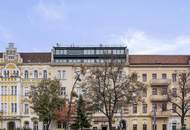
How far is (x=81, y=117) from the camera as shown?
80875 millimetres

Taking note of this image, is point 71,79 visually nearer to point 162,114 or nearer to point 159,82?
point 159,82

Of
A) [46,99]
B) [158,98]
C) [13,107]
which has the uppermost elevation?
[46,99]

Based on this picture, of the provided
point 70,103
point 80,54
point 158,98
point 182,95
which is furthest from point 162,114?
point 70,103

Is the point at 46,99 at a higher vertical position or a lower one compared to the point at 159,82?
lower

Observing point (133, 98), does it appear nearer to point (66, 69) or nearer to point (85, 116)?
point (85, 116)

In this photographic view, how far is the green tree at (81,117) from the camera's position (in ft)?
263

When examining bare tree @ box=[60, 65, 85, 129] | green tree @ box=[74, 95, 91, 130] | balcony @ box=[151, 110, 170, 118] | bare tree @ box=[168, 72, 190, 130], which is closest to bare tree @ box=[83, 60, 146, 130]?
bare tree @ box=[60, 65, 85, 129]

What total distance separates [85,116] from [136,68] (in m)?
17.4

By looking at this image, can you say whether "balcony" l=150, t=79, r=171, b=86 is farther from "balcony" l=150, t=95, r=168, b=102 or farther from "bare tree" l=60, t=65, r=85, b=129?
"bare tree" l=60, t=65, r=85, b=129

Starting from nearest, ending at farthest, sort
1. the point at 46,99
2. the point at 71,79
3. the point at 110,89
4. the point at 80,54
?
the point at 110,89 < the point at 46,99 < the point at 71,79 < the point at 80,54

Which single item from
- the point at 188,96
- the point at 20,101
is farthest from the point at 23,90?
the point at 188,96

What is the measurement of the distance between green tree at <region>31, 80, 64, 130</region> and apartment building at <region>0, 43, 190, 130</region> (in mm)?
12783

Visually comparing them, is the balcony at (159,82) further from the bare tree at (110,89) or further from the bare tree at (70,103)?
the bare tree at (110,89)

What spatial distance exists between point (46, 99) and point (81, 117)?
7139 mm
